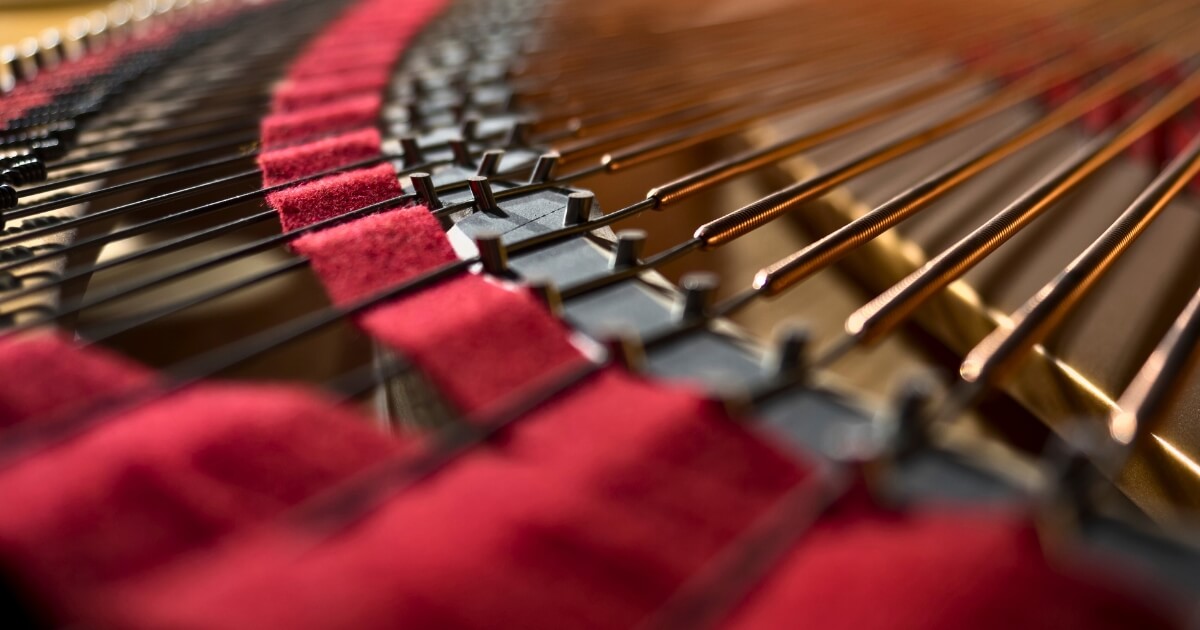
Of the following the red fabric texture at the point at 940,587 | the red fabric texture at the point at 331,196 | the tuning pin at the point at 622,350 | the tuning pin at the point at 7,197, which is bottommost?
the red fabric texture at the point at 940,587

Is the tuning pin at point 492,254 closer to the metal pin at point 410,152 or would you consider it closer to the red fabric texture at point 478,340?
the red fabric texture at point 478,340

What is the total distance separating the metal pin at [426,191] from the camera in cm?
93

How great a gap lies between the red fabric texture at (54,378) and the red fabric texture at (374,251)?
0.60ft

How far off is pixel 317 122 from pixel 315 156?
207mm

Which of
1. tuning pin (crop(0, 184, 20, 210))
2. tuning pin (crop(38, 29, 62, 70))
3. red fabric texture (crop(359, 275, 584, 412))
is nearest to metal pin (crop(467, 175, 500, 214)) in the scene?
red fabric texture (crop(359, 275, 584, 412))

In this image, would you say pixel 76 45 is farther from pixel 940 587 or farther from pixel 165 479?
pixel 940 587

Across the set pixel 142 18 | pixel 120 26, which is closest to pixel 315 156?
pixel 120 26

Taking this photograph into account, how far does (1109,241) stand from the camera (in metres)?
0.83

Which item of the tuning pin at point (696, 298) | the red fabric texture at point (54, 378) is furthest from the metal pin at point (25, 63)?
the tuning pin at point (696, 298)

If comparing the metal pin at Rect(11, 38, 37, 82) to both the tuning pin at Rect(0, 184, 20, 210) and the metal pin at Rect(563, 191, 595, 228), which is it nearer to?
the tuning pin at Rect(0, 184, 20, 210)

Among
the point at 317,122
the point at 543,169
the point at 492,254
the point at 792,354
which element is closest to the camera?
the point at 792,354

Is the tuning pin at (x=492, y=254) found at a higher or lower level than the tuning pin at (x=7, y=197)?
lower

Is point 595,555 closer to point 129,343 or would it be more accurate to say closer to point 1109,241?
point 1109,241

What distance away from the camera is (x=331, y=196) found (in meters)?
0.92
